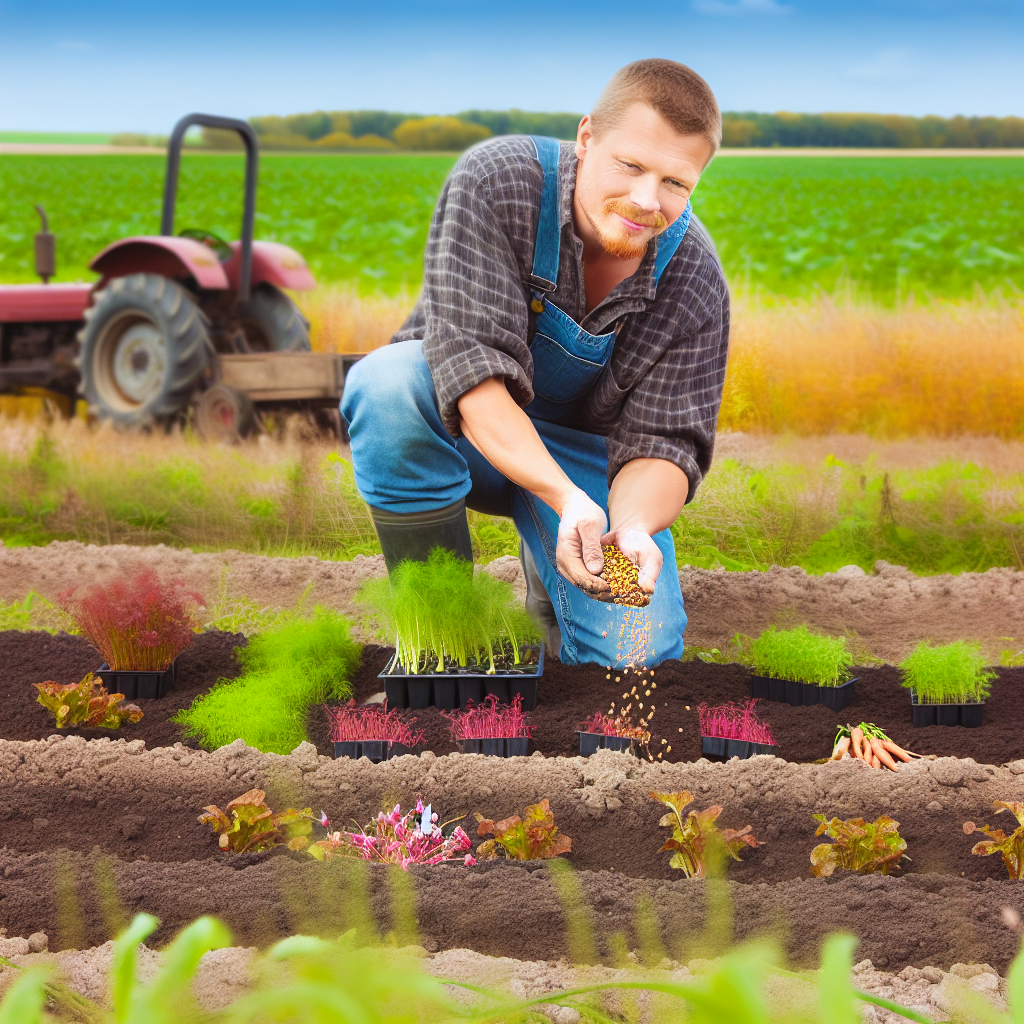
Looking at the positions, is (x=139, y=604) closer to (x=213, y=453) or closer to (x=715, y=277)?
(x=715, y=277)

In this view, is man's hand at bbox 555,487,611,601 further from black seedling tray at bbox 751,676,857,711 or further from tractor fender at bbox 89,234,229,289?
tractor fender at bbox 89,234,229,289

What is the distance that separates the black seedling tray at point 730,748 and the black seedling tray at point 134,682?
4.73ft

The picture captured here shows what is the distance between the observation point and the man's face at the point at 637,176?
231cm

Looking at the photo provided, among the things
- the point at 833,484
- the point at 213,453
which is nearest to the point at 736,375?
the point at 833,484

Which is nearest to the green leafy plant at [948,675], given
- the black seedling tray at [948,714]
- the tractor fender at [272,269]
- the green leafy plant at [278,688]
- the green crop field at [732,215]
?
the black seedling tray at [948,714]

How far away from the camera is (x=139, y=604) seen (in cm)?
288

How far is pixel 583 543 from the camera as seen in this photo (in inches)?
90.6

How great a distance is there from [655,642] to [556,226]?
1190mm

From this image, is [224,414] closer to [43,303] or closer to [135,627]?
[43,303]

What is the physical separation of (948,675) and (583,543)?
1.02m

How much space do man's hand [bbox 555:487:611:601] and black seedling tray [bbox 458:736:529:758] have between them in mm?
394

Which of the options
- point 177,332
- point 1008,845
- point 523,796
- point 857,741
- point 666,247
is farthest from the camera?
point 177,332

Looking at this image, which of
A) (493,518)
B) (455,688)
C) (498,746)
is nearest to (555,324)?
(455,688)

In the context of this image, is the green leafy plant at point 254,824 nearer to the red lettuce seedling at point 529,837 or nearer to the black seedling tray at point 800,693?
the red lettuce seedling at point 529,837
